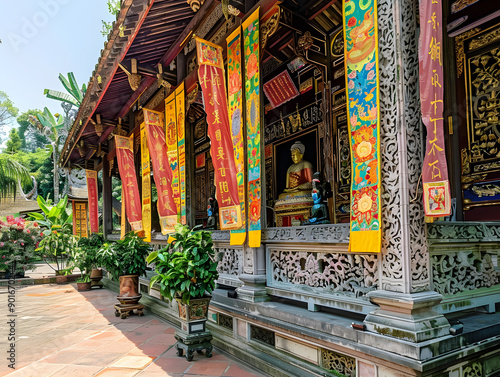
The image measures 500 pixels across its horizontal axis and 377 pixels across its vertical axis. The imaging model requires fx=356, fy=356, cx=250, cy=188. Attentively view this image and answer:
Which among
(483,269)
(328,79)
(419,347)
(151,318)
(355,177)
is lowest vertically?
(151,318)

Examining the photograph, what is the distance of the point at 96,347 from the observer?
475 cm

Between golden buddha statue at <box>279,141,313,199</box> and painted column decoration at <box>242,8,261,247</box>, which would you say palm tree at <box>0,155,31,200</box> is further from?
painted column decoration at <box>242,8,261,247</box>

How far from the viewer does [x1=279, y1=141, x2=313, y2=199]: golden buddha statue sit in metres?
7.04

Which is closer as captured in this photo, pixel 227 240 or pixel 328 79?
pixel 227 240

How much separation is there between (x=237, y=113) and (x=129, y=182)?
467cm

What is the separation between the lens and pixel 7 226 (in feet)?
38.8

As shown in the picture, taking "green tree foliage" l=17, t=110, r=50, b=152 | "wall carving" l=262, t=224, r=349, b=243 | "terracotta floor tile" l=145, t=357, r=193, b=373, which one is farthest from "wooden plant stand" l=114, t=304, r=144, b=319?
"green tree foliage" l=17, t=110, r=50, b=152

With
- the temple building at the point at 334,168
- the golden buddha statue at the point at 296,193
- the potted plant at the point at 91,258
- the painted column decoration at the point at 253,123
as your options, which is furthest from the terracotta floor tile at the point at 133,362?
the potted plant at the point at 91,258

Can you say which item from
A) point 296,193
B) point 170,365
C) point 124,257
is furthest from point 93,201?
point 170,365

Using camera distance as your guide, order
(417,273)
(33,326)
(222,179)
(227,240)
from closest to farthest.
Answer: (417,273) < (222,179) < (227,240) < (33,326)

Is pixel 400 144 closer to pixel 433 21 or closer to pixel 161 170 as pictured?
pixel 433 21

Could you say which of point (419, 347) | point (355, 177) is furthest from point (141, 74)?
point (419, 347)

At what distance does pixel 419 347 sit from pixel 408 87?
189cm

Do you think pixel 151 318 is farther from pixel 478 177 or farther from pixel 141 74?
pixel 478 177
